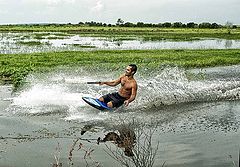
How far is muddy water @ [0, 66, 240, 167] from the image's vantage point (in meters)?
8.59

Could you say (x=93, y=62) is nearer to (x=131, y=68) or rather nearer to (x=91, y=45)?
(x=131, y=68)

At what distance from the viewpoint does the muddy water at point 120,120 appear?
859cm

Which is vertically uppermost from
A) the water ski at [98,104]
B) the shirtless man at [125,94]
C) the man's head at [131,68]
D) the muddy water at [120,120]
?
the man's head at [131,68]

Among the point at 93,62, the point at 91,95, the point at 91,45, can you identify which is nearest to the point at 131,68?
the point at 91,95

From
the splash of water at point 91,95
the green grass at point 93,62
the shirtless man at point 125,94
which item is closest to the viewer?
the shirtless man at point 125,94

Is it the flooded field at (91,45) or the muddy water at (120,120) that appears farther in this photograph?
the flooded field at (91,45)

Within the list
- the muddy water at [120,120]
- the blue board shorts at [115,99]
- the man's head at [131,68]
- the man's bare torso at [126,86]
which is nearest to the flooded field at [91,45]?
the muddy water at [120,120]

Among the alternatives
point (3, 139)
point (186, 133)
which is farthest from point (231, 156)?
point (3, 139)

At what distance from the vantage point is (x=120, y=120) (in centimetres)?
1127

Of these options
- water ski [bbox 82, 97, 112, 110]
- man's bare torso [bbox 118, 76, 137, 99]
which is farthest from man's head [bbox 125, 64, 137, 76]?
water ski [bbox 82, 97, 112, 110]

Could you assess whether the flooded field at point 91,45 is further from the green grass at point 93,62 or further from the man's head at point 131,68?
the man's head at point 131,68

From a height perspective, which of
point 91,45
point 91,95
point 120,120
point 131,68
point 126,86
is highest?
point 131,68

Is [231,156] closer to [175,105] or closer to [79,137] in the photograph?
[79,137]

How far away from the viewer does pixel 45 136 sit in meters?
9.96
